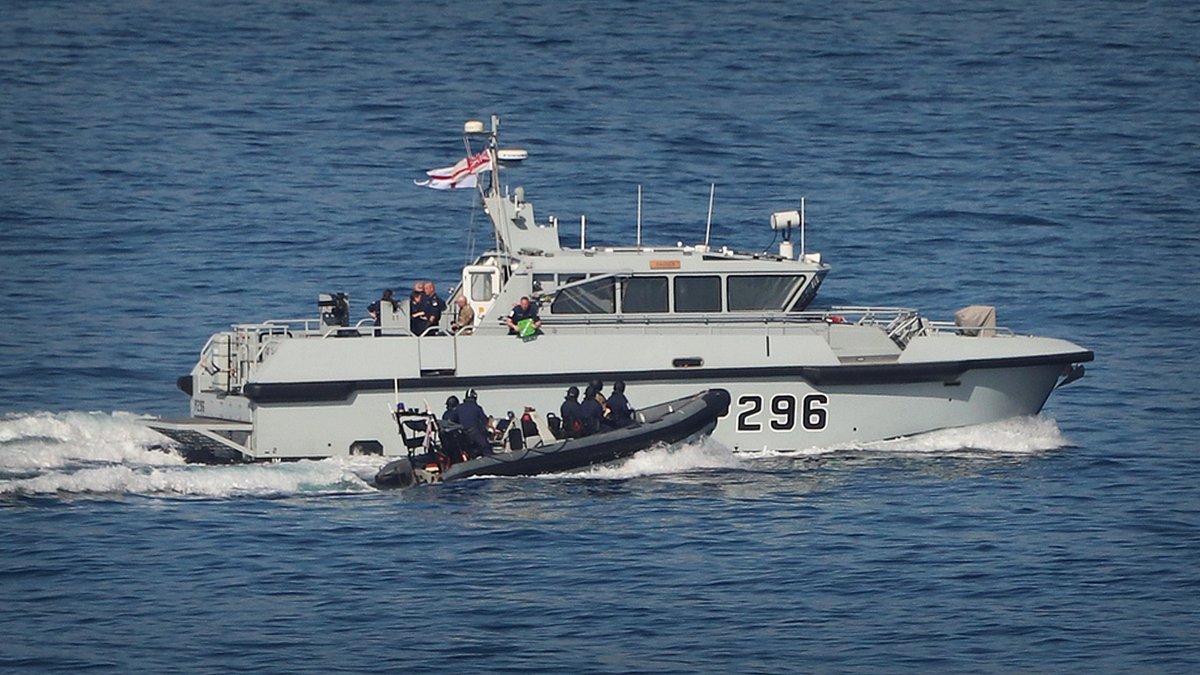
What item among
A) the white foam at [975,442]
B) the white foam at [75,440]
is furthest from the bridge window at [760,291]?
the white foam at [75,440]

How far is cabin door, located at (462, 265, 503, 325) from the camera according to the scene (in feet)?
99.0

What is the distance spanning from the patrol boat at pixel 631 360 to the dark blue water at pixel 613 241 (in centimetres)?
65

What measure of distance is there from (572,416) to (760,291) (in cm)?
384

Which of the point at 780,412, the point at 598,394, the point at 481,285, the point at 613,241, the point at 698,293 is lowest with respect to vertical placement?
the point at 780,412

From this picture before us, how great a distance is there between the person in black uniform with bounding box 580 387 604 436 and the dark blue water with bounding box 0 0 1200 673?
2.32 ft

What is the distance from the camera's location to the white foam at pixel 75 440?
94.1 ft

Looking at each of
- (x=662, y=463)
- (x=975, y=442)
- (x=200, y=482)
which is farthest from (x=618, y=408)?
(x=200, y=482)

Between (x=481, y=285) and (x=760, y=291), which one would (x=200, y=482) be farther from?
(x=760, y=291)

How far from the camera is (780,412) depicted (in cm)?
2912

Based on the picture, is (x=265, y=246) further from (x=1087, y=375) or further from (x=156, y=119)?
(x=1087, y=375)

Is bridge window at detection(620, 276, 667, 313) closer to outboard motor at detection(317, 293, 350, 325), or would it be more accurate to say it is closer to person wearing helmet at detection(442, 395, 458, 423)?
person wearing helmet at detection(442, 395, 458, 423)

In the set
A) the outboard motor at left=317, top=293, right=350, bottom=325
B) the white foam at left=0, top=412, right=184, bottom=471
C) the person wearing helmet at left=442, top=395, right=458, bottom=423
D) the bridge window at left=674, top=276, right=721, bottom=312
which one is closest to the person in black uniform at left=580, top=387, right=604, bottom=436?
the person wearing helmet at left=442, top=395, right=458, bottom=423

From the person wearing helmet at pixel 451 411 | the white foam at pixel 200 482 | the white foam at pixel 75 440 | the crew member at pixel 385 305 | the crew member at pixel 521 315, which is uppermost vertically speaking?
the crew member at pixel 385 305

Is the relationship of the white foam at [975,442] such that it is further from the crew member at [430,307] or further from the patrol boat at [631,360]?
the crew member at [430,307]
